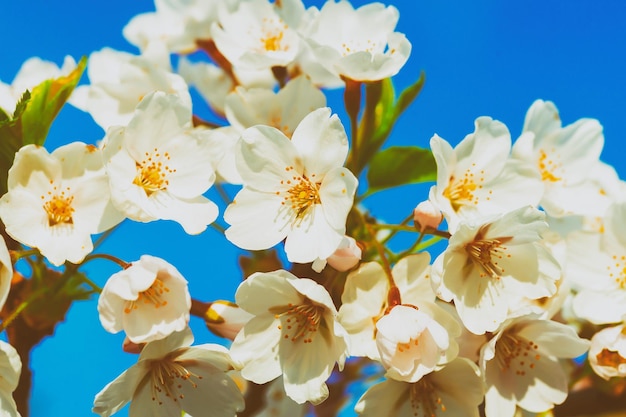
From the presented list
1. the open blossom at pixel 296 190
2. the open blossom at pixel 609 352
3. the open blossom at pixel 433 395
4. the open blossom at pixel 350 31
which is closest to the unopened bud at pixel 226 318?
the open blossom at pixel 296 190

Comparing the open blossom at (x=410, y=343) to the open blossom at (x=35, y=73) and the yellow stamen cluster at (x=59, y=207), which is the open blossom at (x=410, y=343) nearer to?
the yellow stamen cluster at (x=59, y=207)

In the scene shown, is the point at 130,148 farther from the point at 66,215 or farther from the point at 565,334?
the point at 565,334

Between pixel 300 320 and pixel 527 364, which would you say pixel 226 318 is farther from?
pixel 527 364

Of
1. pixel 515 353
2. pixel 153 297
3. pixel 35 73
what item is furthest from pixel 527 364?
pixel 35 73

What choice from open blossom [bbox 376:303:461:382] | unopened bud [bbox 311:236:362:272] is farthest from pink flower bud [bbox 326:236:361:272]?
open blossom [bbox 376:303:461:382]

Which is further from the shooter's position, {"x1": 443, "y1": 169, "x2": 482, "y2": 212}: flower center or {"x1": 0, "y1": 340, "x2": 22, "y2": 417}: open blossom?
{"x1": 443, "y1": 169, "x2": 482, "y2": 212}: flower center

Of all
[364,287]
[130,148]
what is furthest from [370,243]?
[130,148]

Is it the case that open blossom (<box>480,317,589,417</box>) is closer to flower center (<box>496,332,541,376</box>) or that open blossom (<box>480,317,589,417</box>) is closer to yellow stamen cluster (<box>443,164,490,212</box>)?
flower center (<box>496,332,541,376</box>)
